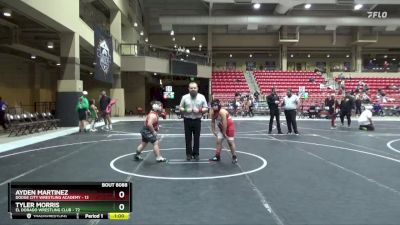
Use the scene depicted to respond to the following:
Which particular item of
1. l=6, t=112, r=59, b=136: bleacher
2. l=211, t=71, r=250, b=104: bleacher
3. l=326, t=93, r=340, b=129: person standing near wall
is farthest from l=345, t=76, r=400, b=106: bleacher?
l=6, t=112, r=59, b=136: bleacher

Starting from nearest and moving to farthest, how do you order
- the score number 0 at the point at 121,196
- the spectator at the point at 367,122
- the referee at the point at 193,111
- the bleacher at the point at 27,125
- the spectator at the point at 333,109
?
1. the score number 0 at the point at 121,196
2. the referee at the point at 193,111
3. the bleacher at the point at 27,125
4. the spectator at the point at 367,122
5. the spectator at the point at 333,109

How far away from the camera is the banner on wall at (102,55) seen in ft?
65.3

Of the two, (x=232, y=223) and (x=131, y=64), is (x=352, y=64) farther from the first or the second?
(x=232, y=223)

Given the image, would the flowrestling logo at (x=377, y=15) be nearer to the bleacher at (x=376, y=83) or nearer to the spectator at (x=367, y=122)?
the bleacher at (x=376, y=83)

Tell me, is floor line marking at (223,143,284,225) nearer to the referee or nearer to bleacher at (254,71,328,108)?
the referee

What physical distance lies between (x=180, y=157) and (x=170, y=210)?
14.8 feet

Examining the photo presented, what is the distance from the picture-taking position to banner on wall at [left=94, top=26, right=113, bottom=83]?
1989 centimetres

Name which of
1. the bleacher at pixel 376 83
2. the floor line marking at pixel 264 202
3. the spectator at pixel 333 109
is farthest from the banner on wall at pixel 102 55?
the bleacher at pixel 376 83

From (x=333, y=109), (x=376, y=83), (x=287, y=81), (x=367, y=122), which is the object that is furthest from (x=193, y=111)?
(x=376, y=83)

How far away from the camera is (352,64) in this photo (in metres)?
46.2

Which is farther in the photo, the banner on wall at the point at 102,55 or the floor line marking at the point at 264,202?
the banner on wall at the point at 102,55

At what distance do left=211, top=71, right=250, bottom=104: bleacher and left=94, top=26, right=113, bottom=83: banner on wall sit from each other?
15596 millimetres

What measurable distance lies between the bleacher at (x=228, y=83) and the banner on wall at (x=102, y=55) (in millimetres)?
15596

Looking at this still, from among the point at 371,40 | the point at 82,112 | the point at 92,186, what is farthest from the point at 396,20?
the point at 92,186
